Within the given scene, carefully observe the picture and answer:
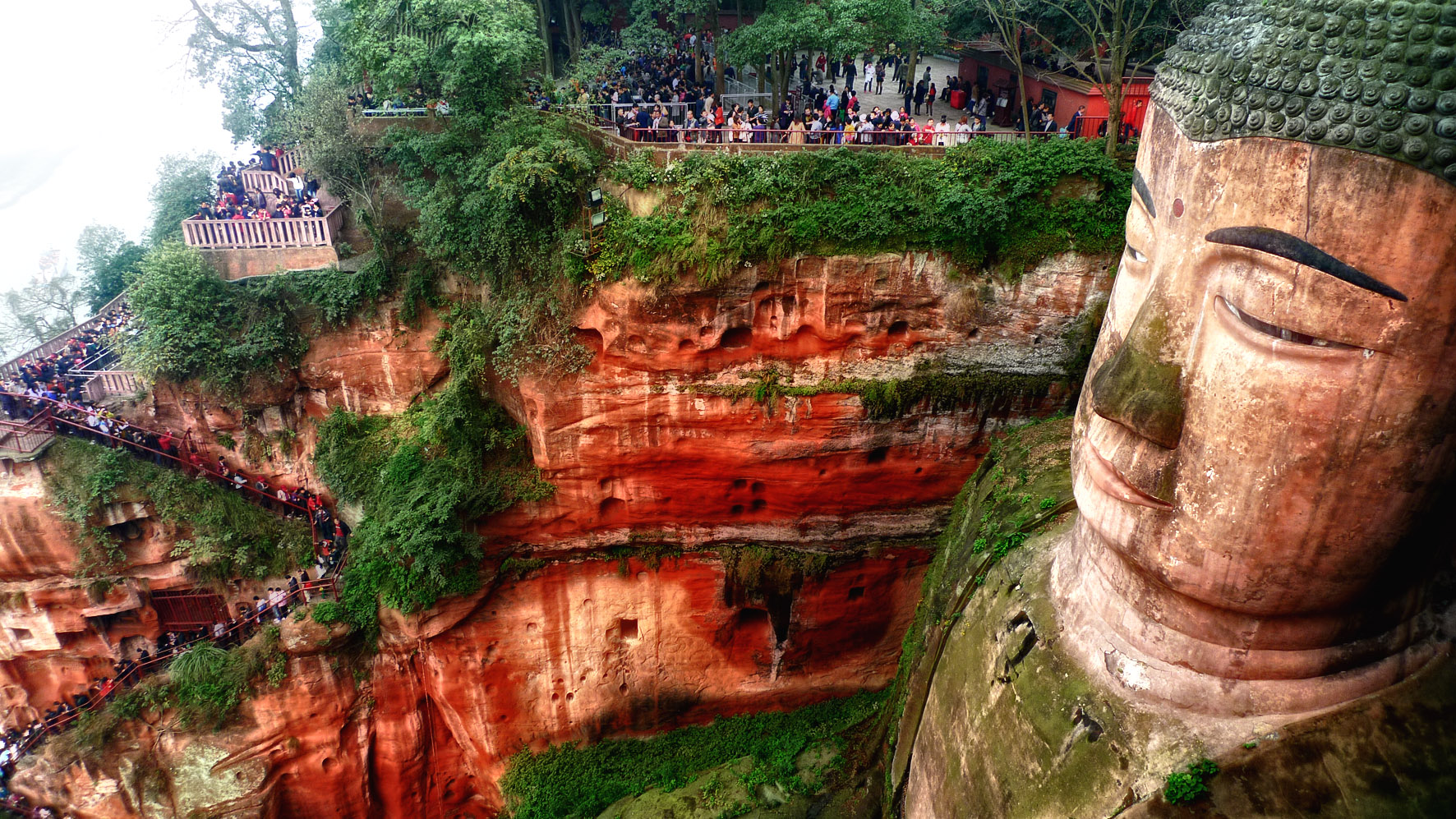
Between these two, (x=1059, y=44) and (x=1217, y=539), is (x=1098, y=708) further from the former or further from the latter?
(x=1059, y=44)

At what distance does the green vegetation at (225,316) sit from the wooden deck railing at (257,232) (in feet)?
1.45

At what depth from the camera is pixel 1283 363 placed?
594 centimetres

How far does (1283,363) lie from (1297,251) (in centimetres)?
71

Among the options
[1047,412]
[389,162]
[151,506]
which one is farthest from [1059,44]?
[151,506]

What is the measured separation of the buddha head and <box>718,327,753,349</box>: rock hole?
7.96 metres

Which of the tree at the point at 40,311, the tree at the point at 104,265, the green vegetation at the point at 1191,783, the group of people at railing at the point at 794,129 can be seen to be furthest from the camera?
the tree at the point at 40,311

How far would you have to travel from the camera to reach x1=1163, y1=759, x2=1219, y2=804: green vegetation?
682 cm

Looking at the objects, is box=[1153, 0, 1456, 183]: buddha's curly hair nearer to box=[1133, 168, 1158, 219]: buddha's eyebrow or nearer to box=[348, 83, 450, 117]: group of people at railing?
box=[1133, 168, 1158, 219]: buddha's eyebrow

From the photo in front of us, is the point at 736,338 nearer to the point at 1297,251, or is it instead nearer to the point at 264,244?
the point at 264,244

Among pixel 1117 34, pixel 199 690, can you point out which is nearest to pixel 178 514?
pixel 199 690

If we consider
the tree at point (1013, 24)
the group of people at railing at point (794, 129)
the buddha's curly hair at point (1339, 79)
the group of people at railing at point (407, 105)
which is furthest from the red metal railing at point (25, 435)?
the buddha's curly hair at point (1339, 79)

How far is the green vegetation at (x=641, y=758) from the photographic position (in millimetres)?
17156

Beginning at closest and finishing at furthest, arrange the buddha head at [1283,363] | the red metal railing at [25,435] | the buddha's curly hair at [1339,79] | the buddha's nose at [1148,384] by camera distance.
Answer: the buddha's curly hair at [1339,79]
the buddha head at [1283,363]
the buddha's nose at [1148,384]
the red metal railing at [25,435]

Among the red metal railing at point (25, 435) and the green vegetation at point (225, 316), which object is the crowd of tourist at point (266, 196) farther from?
Result: the red metal railing at point (25, 435)
